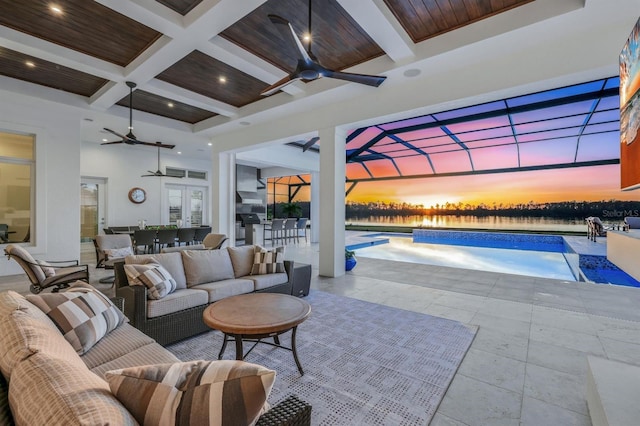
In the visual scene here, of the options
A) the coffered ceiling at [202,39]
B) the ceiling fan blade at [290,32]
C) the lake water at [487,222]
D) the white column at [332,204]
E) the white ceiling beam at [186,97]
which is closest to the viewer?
the ceiling fan blade at [290,32]

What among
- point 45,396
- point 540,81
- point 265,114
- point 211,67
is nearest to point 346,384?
point 45,396

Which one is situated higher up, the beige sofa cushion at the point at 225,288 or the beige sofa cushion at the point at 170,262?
the beige sofa cushion at the point at 170,262

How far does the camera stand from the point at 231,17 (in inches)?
131

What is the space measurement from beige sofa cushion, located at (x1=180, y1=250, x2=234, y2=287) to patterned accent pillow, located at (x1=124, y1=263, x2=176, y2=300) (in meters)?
0.43

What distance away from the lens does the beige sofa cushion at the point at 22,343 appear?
99 cm

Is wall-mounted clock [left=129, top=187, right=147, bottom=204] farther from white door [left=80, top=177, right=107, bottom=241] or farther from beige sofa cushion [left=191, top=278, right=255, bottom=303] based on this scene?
beige sofa cushion [left=191, top=278, right=255, bottom=303]

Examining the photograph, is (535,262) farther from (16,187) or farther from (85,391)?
(16,187)

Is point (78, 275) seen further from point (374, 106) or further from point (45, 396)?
point (374, 106)

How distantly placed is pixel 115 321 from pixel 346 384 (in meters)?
1.72

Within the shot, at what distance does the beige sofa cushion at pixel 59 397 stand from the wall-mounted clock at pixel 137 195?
33.5 ft

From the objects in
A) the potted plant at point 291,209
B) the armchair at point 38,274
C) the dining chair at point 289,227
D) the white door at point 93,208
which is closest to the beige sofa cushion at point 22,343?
the armchair at point 38,274

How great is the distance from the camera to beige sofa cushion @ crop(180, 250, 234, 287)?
11.2 feet

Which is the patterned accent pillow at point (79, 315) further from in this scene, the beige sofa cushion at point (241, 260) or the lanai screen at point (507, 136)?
Answer: the lanai screen at point (507, 136)

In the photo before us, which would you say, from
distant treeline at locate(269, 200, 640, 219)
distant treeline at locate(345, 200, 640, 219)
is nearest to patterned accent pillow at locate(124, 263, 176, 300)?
distant treeline at locate(269, 200, 640, 219)
